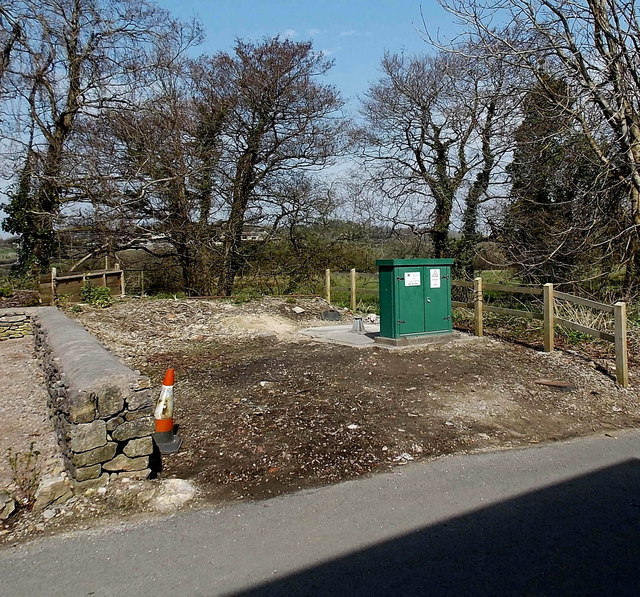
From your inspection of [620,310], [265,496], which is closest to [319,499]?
[265,496]

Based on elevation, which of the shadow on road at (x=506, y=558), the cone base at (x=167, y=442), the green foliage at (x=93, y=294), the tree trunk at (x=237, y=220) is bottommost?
the shadow on road at (x=506, y=558)

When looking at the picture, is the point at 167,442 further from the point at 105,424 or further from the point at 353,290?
the point at 353,290

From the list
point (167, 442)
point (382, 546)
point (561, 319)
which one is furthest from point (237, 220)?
point (382, 546)

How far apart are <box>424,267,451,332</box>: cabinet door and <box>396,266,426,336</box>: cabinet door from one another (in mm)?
107

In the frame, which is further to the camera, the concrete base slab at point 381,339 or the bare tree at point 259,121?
the bare tree at point 259,121

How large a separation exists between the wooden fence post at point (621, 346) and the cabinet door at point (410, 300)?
10.1ft

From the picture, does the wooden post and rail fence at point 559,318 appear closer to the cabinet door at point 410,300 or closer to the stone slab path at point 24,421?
the cabinet door at point 410,300

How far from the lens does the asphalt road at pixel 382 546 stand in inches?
112

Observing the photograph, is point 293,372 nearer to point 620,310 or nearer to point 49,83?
point 620,310

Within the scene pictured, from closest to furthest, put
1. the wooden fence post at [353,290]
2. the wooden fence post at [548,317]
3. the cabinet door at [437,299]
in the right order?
the wooden fence post at [548,317] → the cabinet door at [437,299] → the wooden fence post at [353,290]

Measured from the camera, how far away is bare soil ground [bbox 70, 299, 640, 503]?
462 cm

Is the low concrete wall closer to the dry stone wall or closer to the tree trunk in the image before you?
the dry stone wall

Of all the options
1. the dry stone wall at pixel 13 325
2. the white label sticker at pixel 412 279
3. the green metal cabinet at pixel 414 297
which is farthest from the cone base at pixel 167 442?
the dry stone wall at pixel 13 325

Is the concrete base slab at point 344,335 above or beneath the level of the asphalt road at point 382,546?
above
